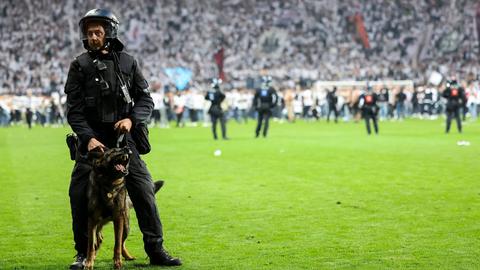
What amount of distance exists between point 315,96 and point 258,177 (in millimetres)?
38885

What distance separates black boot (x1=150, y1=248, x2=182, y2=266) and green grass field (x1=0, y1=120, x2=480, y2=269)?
99 mm

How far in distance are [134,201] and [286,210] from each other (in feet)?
15.8

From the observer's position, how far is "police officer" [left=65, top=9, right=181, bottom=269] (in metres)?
8.02

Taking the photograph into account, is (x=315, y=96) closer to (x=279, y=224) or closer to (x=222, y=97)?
(x=222, y=97)

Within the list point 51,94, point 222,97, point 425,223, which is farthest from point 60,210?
point 51,94

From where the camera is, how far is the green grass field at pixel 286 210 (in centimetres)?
921

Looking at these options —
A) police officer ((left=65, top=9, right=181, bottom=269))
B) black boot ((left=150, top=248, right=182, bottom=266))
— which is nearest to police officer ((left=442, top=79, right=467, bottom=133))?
black boot ((left=150, top=248, right=182, bottom=266))

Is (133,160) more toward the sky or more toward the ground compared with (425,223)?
more toward the sky

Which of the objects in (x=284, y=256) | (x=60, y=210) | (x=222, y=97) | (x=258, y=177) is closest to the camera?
(x=284, y=256)

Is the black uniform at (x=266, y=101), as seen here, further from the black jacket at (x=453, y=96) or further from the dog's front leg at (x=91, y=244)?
the dog's front leg at (x=91, y=244)

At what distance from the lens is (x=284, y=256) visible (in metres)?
9.23

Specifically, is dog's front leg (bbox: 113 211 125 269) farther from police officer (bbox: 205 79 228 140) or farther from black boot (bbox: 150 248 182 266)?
police officer (bbox: 205 79 228 140)

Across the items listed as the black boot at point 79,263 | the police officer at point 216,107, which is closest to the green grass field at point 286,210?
the black boot at point 79,263

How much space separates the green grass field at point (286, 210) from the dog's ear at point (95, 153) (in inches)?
43.7
